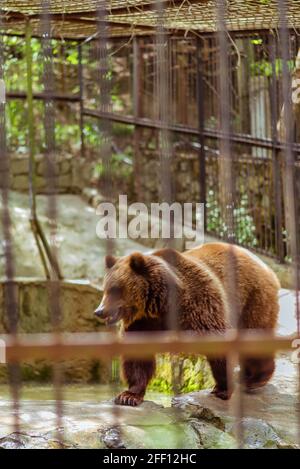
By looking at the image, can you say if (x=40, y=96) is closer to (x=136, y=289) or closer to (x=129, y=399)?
(x=136, y=289)

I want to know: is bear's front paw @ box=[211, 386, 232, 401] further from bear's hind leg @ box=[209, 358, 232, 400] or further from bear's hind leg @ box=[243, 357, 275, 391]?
bear's hind leg @ box=[243, 357, 275, 391]

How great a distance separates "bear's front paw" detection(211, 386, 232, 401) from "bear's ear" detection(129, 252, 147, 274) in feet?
2.87

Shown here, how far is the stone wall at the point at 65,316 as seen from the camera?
8.79 m

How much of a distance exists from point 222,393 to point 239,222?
15.9 feet

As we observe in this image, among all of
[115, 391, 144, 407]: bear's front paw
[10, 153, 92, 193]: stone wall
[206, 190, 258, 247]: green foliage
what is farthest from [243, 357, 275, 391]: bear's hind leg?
[10, 153, 92, 193]: stone wall

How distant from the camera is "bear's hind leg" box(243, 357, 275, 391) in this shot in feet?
18.6

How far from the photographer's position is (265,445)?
4.40 meters

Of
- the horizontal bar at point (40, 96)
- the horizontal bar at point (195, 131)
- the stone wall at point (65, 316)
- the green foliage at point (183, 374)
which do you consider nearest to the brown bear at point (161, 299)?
the green foliage at point (183, 374)

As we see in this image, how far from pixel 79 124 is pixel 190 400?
838cm

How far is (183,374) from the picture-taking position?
263 inches

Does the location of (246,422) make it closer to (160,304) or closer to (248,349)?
(160,304)

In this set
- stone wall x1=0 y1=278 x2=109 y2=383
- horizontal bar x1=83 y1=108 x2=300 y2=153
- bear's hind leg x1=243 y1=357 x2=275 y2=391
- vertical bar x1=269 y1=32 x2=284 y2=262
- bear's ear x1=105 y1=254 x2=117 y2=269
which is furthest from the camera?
horizontal bar x1=83 y1=108 x2=300 y2=153

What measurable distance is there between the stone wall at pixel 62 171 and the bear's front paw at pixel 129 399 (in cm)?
706
